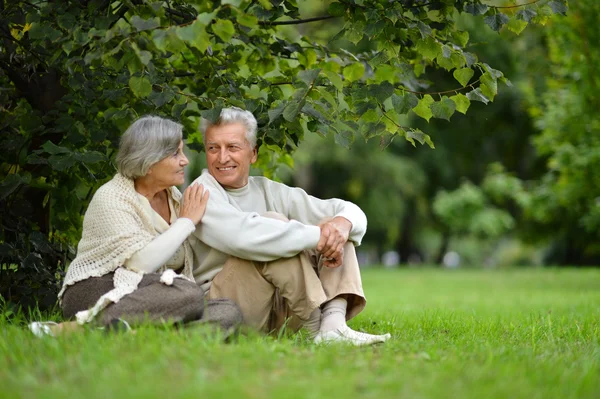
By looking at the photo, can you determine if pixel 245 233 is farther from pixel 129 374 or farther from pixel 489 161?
pixel 489 161

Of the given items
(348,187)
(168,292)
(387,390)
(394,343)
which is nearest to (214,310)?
(168,292)

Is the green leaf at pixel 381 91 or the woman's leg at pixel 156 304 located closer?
the woman's leg at pixel 156 304

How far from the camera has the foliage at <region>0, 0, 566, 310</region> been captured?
4.44 m

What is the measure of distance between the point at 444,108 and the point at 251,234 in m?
1.39

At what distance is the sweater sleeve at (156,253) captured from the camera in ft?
13.6

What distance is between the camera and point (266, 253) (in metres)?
4.33

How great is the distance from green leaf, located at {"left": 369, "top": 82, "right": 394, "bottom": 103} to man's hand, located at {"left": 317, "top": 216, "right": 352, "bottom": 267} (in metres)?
0.81

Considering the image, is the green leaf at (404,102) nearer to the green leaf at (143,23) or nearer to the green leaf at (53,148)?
the green leaf at (143,23)

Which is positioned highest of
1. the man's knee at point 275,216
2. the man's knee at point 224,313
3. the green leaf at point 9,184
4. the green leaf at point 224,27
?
the green leaf at point 224,27

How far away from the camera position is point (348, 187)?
22.2 metres

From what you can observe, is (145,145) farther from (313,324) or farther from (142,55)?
(313,324)

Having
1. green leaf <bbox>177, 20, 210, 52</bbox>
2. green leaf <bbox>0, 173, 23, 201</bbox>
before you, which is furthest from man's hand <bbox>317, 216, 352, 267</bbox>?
green leaf <bbox>0, 173, 23, 201</bbox>

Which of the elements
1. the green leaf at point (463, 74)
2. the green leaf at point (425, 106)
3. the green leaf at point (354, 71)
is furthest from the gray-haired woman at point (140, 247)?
the green leaf at point (463, 74)

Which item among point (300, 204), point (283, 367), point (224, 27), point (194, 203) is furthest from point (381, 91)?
point (283, 367)
